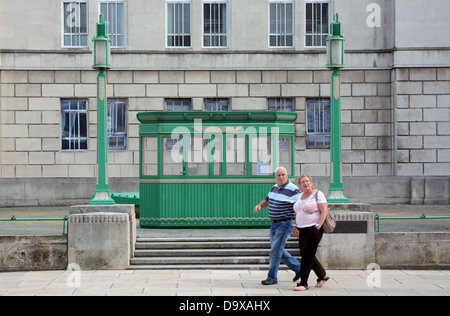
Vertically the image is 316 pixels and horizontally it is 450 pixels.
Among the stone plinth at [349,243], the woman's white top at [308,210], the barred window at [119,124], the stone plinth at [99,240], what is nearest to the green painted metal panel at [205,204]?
the stone plinth at [99,240]

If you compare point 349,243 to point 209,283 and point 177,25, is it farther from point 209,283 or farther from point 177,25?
point 177,25

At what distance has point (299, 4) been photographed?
28297 mm

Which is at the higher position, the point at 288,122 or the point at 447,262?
the point at 288,122

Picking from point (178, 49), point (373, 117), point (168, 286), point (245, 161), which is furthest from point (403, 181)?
point (168, 286)

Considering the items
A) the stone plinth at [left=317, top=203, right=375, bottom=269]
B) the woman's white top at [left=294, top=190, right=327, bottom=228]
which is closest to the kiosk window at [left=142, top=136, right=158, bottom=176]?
the stone plinth at [left=317, top=203, right=375, bottom=269]

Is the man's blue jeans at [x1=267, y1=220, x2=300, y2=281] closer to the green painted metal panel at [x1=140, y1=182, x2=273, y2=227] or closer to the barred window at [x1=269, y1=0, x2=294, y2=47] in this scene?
the green painted metal panel at [x1=140, y1=182, x2=273, y2=227]

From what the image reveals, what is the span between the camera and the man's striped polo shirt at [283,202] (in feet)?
43.9

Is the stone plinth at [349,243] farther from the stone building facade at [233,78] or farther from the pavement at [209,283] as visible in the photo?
the stone building facade at [233,78]

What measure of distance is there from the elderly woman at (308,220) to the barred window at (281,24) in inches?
618

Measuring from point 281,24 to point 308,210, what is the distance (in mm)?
16177

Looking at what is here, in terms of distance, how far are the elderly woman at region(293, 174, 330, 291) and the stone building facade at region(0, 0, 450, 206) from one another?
46.8 ft

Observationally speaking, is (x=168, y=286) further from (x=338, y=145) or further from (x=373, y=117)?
(x=373, y=117)

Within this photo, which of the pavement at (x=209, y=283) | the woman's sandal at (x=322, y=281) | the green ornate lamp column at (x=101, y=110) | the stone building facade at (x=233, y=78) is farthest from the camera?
the stone building facade at (x=233, y=78)
